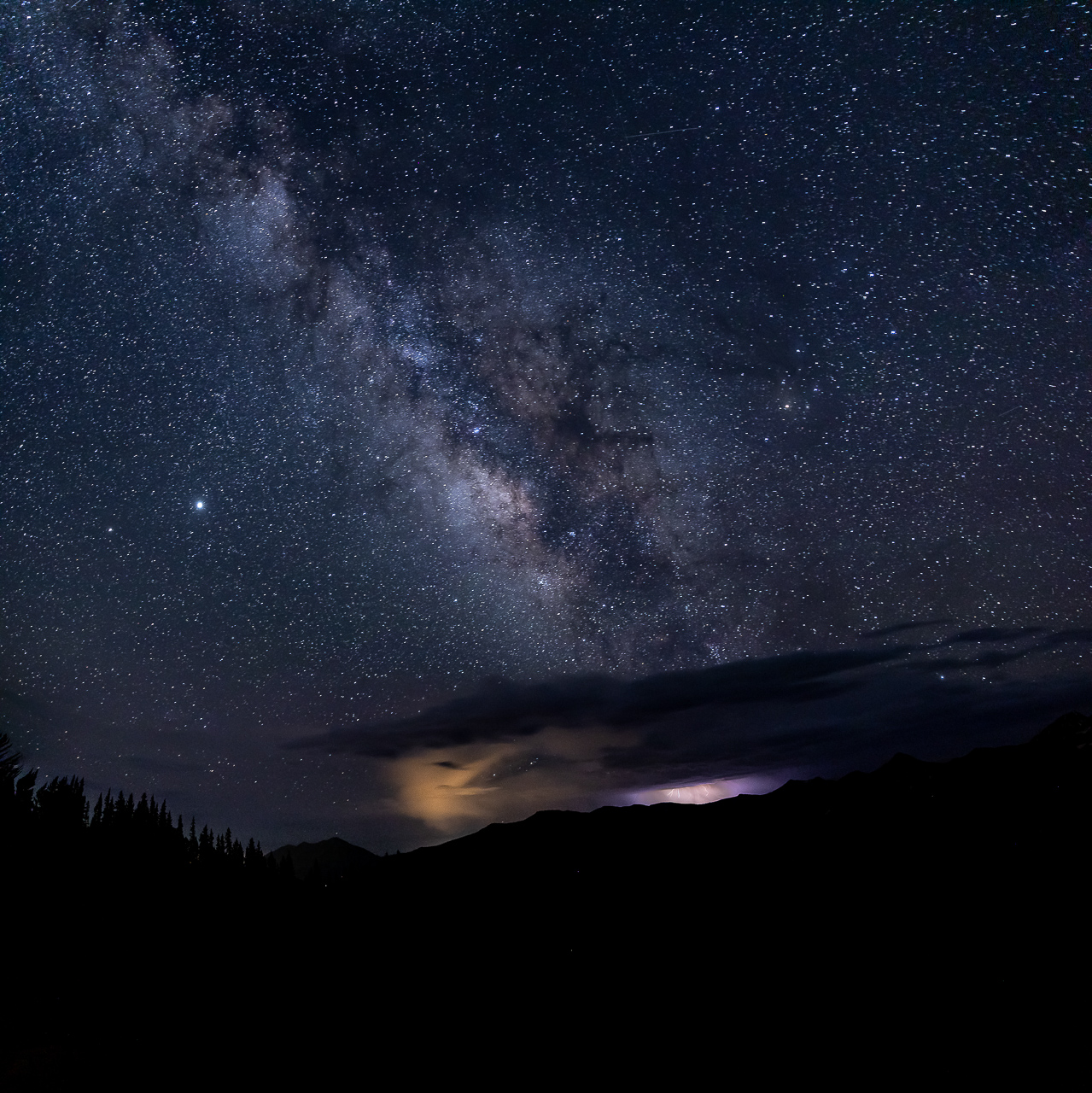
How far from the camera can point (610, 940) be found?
29.9 meters

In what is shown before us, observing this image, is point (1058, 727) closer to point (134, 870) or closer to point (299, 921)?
point (299, 921)

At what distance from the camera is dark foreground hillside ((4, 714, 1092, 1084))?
18594mm

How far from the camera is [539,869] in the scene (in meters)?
40.9

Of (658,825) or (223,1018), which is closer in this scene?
(223,1018)

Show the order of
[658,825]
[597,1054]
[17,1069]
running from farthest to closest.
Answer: [658,825], [597,1054], [17,1069]

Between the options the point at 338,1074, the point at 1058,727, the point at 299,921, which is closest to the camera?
the point at 338,1074

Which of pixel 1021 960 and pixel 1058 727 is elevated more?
pixel 1058 727

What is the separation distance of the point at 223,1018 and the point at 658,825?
1262 inches

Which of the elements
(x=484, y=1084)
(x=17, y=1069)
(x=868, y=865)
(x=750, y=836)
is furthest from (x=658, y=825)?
(x=17, y=1069)

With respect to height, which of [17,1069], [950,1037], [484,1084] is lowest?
[950,1037]

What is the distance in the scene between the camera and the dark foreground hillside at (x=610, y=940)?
61.0 ft

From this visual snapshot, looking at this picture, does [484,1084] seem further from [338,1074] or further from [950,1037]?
[950,1037]

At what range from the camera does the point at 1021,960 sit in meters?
24.6

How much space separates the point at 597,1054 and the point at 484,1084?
419 cm
